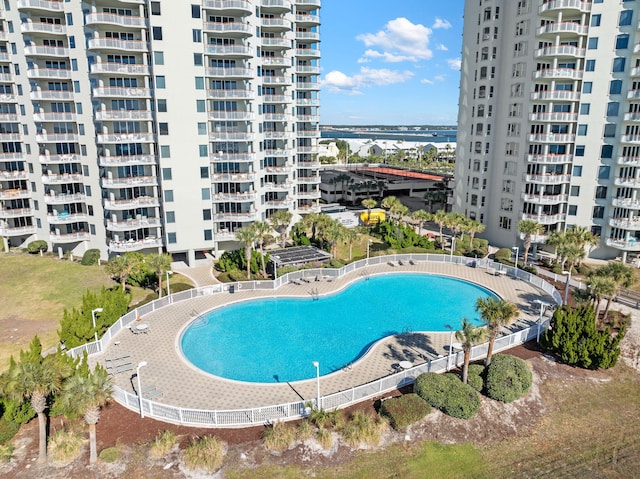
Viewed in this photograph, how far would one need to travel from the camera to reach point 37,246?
194 feet

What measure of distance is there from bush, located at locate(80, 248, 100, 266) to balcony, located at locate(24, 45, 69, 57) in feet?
75.2

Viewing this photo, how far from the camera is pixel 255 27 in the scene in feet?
185

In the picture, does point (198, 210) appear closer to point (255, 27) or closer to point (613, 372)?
point (255, 27)

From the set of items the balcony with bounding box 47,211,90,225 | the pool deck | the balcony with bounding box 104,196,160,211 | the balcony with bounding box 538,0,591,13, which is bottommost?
the pool deck

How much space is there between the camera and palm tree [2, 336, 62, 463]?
72.4 ft

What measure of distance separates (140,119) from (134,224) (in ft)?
39.3

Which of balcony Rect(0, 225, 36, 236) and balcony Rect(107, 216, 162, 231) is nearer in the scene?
balcony Rect(107, 216, 162, 231)

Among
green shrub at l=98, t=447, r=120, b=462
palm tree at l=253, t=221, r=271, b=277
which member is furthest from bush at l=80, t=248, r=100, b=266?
green shrub at l=98, t=447, r=120, b=462

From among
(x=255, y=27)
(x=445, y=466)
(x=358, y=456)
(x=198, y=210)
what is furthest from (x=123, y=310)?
(x=255, y=27)

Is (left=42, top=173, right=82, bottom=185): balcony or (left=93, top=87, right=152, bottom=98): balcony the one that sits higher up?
(left=93, top=87, right=152, bottom=98): balcony

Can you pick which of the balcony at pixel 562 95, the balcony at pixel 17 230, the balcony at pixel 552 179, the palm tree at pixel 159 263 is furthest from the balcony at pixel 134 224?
the balcony at pixel 562 95

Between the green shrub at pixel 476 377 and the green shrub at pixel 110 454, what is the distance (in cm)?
2116

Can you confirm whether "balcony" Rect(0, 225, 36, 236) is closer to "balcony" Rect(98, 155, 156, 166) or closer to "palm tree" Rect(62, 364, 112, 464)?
"balcony" Rect(98, 155, 156, 166)

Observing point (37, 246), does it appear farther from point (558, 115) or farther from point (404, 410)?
point (558, 115)
